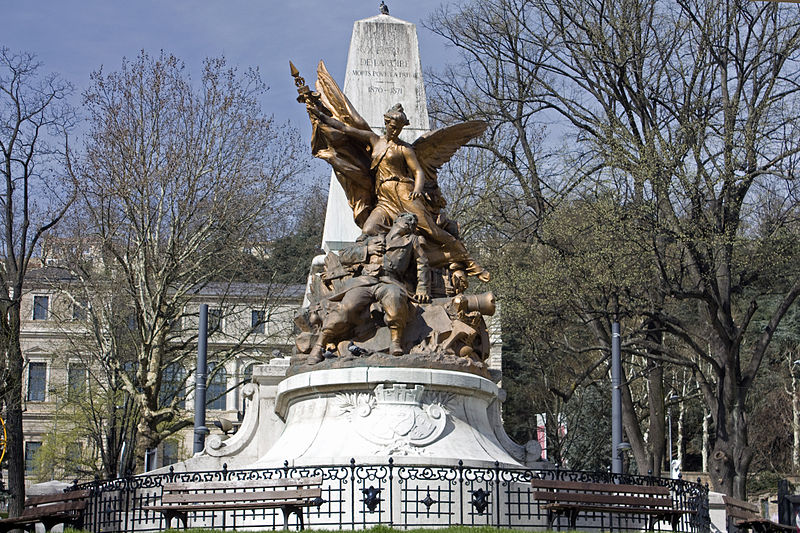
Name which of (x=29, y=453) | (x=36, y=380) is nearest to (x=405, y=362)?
(x=36, y=380)

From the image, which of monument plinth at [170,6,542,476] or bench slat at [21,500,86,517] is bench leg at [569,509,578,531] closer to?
monument plinth at [170,6,542,476]

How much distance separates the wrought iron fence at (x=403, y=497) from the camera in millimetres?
12445

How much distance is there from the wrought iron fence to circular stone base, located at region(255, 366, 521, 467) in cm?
54

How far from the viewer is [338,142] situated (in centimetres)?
1719

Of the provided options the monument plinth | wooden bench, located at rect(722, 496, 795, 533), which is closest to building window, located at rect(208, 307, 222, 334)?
the monument plinth

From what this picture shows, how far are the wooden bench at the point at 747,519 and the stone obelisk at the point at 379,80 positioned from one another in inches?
280

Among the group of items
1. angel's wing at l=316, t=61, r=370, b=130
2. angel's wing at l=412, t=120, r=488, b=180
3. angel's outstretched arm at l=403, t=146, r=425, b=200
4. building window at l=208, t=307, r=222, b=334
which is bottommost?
building window at l=208, t=307, r=222, b=334

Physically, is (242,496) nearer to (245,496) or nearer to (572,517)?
(245,496)

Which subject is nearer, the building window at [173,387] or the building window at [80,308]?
the building window at [173,387]

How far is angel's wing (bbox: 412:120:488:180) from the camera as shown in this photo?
1742 cm

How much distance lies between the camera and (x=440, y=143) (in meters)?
17.6

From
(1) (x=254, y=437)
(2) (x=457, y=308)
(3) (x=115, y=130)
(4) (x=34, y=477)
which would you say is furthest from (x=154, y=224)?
(4) (x=34, y=477)

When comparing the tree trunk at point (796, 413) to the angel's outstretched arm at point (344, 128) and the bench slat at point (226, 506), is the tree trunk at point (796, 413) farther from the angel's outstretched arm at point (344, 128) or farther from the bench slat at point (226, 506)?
the bench slat at point (226, 506)

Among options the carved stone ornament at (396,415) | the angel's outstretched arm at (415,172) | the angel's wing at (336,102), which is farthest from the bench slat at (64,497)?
the angel's wing at (336,102)
